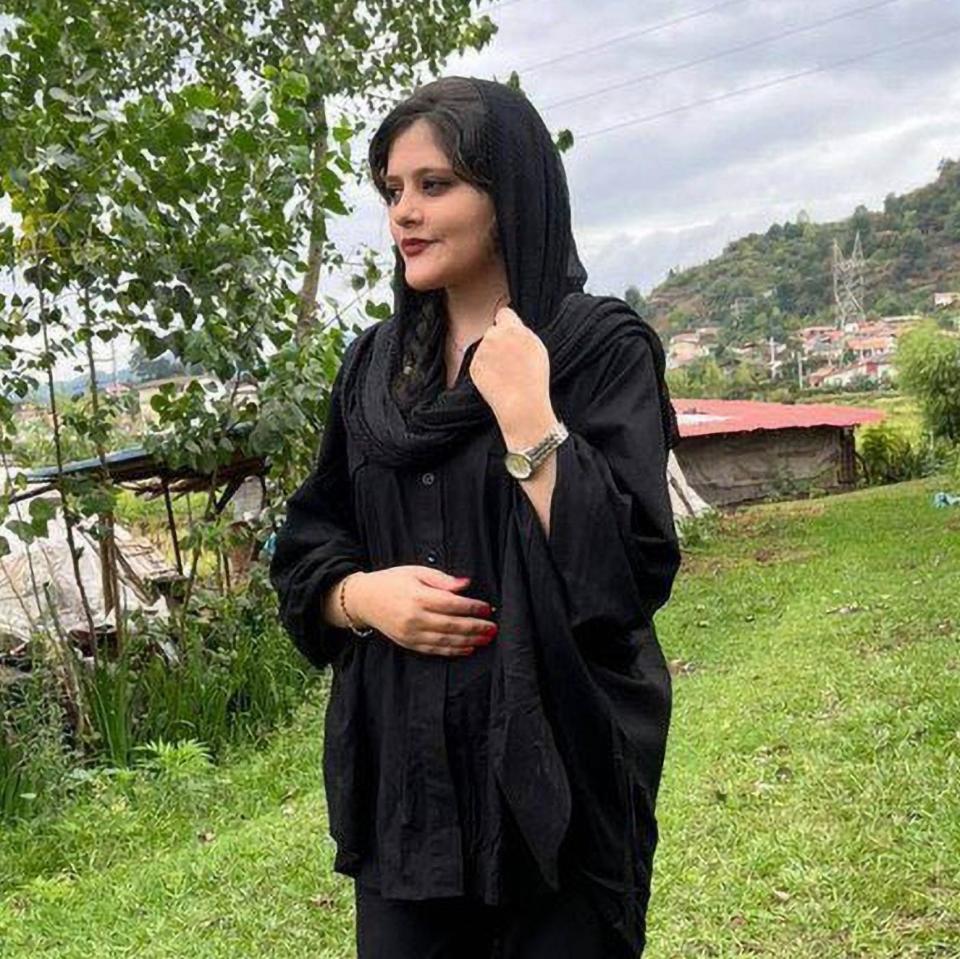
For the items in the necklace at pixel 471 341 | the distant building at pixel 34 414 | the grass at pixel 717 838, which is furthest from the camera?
the distant building at pixel 34 414

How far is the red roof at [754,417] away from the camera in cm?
2131

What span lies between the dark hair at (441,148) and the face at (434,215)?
14 millimetres

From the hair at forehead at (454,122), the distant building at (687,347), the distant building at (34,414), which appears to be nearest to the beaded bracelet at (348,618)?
the hair at forehead at (454,122)

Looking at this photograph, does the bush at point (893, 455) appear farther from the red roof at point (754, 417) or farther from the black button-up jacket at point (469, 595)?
the black button-up jacket at point (469, 595)

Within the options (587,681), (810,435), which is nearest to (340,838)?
(587,681)

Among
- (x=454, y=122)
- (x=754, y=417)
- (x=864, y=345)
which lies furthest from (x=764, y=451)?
(x=864, y=345)

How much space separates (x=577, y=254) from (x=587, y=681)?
50 centimetres

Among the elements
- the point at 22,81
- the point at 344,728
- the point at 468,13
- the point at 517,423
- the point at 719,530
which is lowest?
the point at 719,530

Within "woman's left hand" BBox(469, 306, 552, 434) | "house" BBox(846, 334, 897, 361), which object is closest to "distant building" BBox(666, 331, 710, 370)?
"house" BBox(846, 334, 897, 361)

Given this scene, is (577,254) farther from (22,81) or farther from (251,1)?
(251,1)

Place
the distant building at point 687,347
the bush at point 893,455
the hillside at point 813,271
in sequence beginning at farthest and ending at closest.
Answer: the hillside at point 813,271 → the distant building at point 687,347 → the bush at point 893,455

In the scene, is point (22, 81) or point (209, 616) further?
point (209, 616)

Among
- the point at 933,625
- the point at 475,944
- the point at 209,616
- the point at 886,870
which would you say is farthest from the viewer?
the point at 933,625

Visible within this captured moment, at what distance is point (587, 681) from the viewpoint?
1.28 meters
